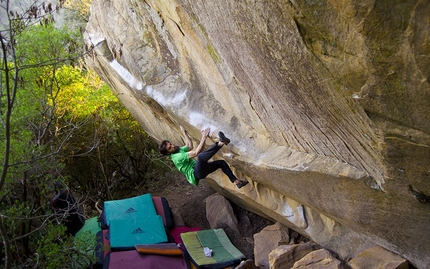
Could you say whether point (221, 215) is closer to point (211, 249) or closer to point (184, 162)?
point (211, 249)

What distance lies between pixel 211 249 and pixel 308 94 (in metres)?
6.10

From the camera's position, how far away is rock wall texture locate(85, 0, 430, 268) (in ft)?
10.6

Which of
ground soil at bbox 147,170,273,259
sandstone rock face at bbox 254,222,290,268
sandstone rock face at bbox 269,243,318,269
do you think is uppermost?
sandstone rock face at bbox 269,243,318,269

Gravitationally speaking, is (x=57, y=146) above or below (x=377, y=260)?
above

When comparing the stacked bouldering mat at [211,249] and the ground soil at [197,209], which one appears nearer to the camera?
the stacked bouldering mat at [211,249]

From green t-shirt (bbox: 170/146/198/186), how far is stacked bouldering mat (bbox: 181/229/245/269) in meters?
2.63

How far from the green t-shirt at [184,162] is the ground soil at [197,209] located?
3.51m

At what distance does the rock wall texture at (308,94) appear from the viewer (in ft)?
10.6

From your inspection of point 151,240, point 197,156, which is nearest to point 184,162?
point 197,156

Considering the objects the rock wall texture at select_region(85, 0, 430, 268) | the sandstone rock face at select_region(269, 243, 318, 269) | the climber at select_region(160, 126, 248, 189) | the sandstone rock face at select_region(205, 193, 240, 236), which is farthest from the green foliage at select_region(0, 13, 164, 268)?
the sandstone rock face at select_region(269, 243, 318, 269)

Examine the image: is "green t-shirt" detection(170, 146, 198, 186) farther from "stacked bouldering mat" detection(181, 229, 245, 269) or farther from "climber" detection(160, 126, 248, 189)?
"stacked bouldering mat" detection(181, 229, 245, 269)

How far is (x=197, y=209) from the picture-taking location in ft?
A: 40.1

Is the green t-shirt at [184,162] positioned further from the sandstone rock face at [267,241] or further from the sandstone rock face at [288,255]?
the sandstone rock face at [267,241]

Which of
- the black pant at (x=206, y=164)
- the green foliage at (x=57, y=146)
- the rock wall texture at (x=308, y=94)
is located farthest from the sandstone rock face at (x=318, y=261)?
the green foliage at (x=57, y=146)
